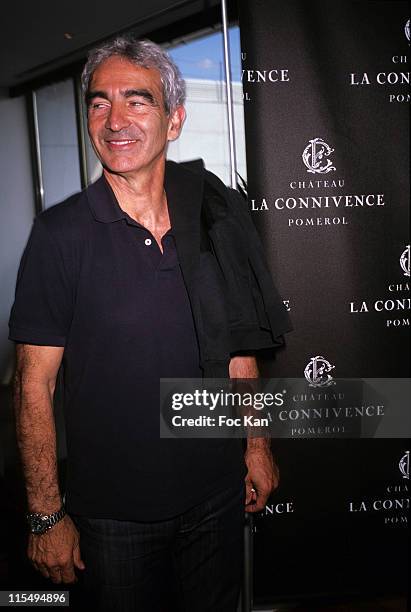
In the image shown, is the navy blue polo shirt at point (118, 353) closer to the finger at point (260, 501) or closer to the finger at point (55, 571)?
the finger at point (55, 571)

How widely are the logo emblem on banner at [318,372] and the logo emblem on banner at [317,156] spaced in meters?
0.69

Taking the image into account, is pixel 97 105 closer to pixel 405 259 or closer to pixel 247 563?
pixel 405 259

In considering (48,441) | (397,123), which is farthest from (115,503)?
(397,123)

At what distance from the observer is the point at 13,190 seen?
225cm

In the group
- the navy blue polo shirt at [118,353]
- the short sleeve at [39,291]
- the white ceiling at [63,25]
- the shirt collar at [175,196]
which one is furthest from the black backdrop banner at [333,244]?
the short sleeve at [39,291]

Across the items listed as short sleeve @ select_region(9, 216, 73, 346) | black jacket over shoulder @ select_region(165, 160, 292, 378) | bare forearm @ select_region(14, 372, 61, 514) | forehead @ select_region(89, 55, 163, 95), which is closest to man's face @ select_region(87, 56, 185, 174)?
forehead @ select_region(89, 55, 163, 95)

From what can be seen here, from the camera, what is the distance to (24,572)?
7.71 feet

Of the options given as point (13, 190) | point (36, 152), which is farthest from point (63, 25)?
point (13, 190)

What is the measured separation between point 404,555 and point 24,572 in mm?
1602

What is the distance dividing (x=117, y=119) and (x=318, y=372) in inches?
47.0

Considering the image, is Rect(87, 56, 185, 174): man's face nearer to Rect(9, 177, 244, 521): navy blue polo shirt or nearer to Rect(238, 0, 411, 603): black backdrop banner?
Rect(9, 177, 244, 521): navy blue polo shirt

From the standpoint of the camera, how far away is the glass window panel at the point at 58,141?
2387 mm

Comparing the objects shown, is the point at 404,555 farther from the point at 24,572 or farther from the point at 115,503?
the point at 24,572

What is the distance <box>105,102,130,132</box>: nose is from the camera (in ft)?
4.26
